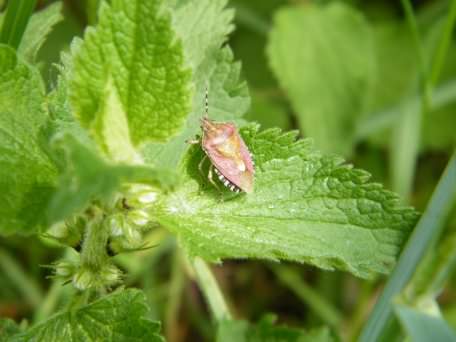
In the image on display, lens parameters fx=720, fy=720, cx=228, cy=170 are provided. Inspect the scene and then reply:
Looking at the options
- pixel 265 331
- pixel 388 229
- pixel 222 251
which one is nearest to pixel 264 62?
pixel 265 331

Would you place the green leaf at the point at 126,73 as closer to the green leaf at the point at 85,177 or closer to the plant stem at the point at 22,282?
the green leaf at the point at 85,177

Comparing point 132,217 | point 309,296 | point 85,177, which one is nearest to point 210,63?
point 132,217

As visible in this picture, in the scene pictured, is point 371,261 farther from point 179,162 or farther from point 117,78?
point 117,78

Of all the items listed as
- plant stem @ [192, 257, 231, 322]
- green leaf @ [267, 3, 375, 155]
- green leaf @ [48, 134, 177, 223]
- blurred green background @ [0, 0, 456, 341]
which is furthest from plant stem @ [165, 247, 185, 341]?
green leaf @ [48, 134, 177, 223]

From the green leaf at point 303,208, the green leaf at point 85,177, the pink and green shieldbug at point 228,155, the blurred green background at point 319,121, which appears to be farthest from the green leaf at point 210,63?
the blurred green background at point 319,121

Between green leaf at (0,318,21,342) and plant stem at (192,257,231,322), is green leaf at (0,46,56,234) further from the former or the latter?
plant stem at (192,257,231,322)

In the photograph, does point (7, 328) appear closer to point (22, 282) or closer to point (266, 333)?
point (266, 333)
